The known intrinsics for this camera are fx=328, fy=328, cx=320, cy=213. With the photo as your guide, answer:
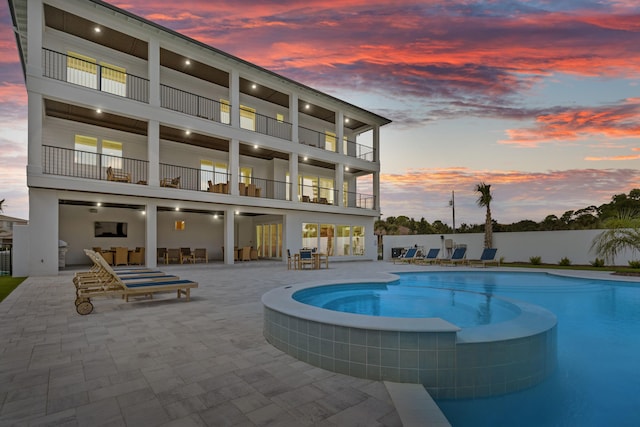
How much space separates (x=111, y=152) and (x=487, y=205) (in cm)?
1974

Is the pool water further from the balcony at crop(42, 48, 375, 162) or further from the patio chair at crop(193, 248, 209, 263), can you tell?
the balcony at crop(42, 48, 375, 162)

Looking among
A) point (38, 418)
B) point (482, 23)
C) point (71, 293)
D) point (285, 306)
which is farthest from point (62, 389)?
point (482, 23)

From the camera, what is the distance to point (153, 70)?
521 inches

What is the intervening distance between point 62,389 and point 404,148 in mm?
24096

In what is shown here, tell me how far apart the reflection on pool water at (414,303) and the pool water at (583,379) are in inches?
42.7

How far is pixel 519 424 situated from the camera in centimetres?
296

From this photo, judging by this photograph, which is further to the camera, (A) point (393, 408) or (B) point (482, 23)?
(B) point (482, 23)

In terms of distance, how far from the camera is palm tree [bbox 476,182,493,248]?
18906mm

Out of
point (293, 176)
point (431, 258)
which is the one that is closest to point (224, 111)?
point (293, 176)

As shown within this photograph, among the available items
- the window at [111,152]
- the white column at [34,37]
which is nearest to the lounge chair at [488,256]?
the window at [111,152]

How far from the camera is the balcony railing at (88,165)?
41.9ft

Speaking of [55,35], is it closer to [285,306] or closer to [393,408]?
[285,306]

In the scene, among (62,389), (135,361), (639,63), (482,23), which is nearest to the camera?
(62,389)

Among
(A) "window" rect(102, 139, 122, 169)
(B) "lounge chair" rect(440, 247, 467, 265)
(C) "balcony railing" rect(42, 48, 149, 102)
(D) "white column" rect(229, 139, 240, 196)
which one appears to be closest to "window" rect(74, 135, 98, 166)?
(A) "window" rect(102, 139, 122, 169)
